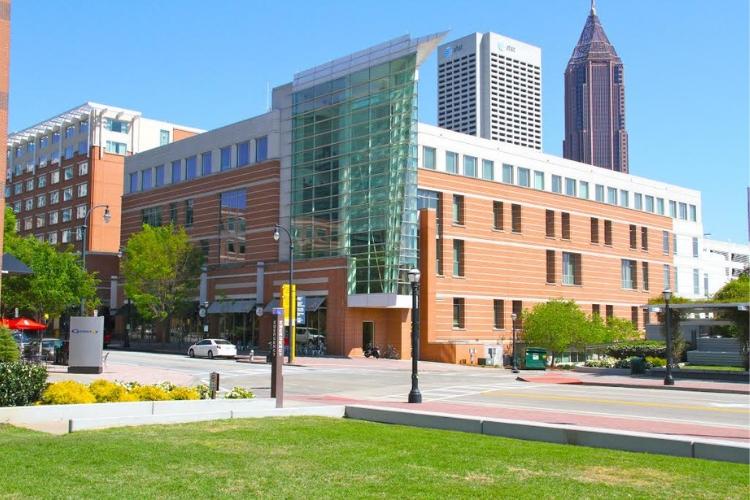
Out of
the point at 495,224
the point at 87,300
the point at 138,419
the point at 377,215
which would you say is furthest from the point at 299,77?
the point at 138,419

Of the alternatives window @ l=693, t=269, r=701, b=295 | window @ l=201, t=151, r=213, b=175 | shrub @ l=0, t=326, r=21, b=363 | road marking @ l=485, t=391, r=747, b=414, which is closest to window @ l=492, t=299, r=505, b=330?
window @ l=201, t=151, r=213, b=175

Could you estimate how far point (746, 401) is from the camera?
27.2 meters

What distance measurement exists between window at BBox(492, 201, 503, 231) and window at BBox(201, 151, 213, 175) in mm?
24720

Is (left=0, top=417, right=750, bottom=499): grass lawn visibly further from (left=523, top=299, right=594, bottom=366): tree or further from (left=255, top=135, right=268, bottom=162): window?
(left=255, top=135, right=268, bottom=162): window

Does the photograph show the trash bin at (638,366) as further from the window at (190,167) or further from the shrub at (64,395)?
the window at (190,167)

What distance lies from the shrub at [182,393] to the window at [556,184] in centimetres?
5358

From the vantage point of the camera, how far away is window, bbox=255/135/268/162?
64250mm

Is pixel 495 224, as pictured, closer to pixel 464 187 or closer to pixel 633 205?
pixel 464 187

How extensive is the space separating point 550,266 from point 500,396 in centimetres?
4236

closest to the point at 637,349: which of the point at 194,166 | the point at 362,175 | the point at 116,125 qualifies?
the point at 362,175

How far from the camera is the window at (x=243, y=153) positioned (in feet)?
216

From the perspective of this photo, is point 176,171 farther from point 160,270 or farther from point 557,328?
point 557,328

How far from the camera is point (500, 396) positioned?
27.8 m

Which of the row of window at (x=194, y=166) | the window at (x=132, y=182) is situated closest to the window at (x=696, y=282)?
the row of window at (x=194, y=166)
